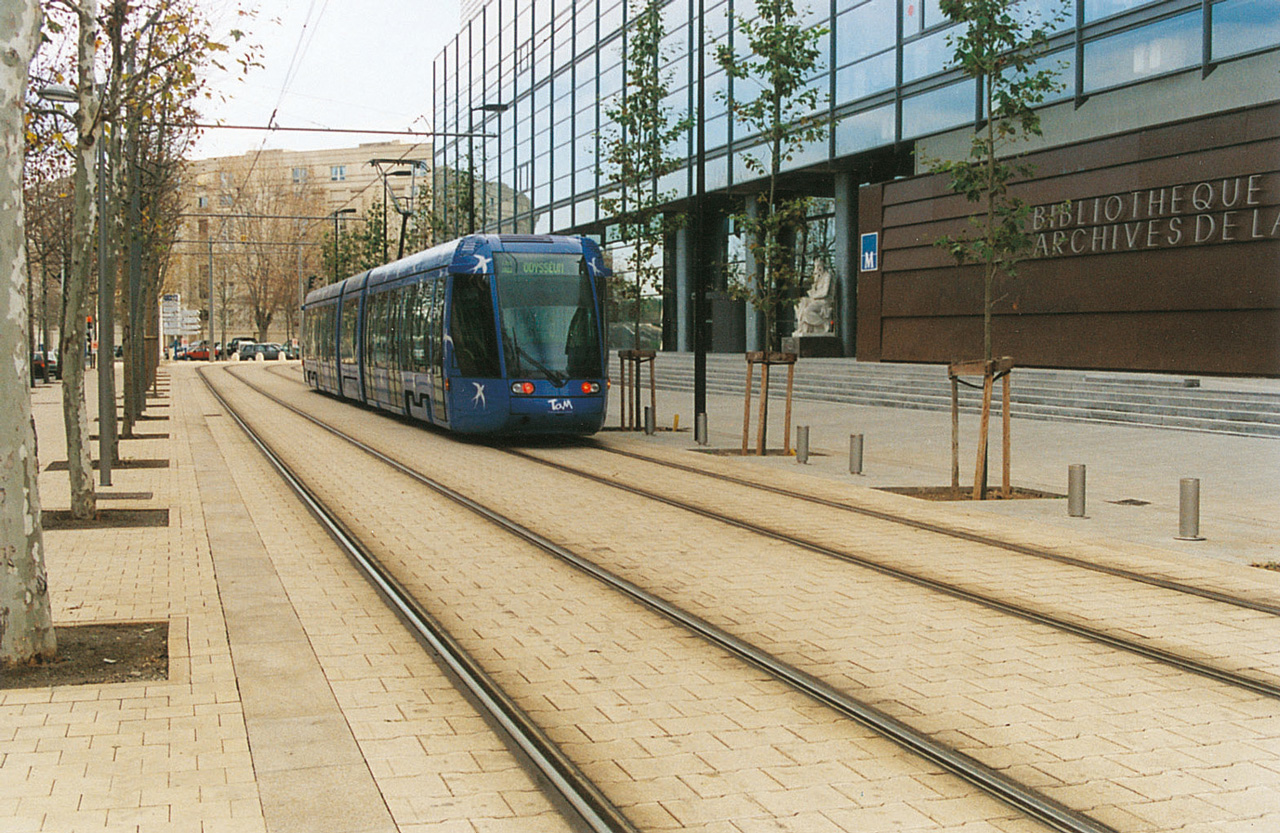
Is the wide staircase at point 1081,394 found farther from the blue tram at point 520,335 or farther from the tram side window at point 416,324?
the tram side window at point 416,324

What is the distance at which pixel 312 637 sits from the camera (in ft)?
23.1

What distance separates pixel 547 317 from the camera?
19.5 meters

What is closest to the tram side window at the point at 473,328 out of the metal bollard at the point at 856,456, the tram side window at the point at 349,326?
the metal bollard at the point at 856,456

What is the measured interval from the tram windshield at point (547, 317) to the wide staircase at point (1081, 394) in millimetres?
8962

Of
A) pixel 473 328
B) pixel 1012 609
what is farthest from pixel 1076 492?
pixel 473 328

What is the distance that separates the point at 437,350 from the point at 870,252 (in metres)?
17.7

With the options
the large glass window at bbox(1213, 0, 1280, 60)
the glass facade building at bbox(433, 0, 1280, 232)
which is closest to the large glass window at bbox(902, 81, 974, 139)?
the glass facade building at bbox(433, 0, 1280, 232)

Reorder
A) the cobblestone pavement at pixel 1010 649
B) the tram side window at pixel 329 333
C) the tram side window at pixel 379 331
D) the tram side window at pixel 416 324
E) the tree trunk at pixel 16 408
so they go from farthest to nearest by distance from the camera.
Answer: the tram side window at pixel 329 333 → the tram side window at pixel 379 331 → the tram side window at pixel 416 324 → the tree trunk at pixel 16 408 → the cobblestone pavement at pixel 1010 649

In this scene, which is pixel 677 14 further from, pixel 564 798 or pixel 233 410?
pixel 564 798

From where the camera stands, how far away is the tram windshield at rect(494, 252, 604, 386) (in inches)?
759

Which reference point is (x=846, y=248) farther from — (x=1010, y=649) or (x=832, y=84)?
(x=1010, y=649)

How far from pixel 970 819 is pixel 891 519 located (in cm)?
757

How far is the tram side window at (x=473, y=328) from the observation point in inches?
761

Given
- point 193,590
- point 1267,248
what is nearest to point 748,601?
point 193,590
